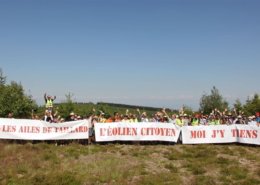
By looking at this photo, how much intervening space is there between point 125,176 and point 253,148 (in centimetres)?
903

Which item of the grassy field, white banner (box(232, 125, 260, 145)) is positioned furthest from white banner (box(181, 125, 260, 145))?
the grassy field

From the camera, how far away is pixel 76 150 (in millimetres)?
22047

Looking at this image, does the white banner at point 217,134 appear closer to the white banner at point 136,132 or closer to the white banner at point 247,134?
the white banner at point 247,134

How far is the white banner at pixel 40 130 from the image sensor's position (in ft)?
76.1

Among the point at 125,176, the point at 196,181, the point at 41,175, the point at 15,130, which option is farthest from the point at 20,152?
the point at 196,181

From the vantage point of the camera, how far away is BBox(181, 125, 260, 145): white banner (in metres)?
24.4

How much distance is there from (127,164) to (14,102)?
127ft

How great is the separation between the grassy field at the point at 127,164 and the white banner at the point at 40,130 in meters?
0.66

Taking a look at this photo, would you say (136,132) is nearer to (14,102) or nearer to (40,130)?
(40,130)

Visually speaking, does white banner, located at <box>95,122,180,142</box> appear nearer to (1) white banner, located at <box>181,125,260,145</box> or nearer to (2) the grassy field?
(2) the grassy field

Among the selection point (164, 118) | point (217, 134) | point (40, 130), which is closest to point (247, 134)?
point (217, 134)

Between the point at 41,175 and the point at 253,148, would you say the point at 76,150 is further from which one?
the point at 253,148

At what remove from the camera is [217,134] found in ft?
80.9

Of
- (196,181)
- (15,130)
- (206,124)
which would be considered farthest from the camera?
(206,124)
